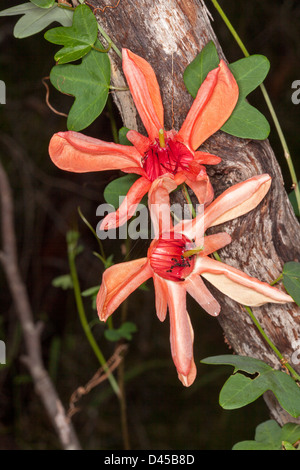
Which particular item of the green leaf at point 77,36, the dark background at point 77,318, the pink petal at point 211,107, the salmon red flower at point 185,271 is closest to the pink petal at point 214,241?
the salmon red flower at point 185,271

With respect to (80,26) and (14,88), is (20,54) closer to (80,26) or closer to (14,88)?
(14,88)

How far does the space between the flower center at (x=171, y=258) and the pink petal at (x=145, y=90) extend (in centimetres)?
12

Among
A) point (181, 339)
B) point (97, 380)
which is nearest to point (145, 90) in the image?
point (181, 339)

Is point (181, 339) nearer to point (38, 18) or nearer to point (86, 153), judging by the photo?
point (86, 153)

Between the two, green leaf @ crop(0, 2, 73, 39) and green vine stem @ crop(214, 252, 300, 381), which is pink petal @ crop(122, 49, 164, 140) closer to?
green leaf @ crop(0, 2, 73, 39)

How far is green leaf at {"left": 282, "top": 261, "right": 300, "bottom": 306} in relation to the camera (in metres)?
0.67

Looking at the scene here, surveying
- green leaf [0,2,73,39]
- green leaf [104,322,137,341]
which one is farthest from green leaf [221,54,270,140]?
green leaf [104,322,137,341]

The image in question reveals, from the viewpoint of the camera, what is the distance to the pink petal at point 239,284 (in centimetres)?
60

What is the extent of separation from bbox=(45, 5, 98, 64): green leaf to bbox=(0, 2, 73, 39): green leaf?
0.04 m

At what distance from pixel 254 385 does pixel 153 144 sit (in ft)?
1.00

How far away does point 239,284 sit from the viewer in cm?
61

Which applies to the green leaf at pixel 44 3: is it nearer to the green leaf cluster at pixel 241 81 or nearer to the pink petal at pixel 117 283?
the green leaf cluster at pixel 241 81
